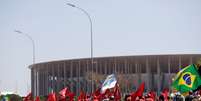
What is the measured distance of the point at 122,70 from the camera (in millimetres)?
87188

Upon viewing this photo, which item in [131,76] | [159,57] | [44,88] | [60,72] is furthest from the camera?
[44,88]

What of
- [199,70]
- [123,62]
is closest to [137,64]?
[123,62]

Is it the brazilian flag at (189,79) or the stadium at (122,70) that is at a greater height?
the brazilian flag at (189,79)

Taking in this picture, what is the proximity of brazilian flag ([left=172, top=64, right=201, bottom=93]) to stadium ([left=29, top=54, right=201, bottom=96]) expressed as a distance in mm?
63056

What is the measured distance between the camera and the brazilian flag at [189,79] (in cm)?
1399

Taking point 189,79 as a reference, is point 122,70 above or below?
below

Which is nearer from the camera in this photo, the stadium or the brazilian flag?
the brazilian flag

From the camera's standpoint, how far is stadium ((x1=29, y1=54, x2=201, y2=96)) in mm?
83562

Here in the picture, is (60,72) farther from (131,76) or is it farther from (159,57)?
(159,57)

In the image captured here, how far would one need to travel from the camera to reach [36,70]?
333 feet

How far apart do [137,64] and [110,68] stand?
14.3ft

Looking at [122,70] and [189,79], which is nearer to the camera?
[189,79]

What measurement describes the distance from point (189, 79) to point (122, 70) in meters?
73.0

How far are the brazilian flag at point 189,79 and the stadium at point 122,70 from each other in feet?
207
